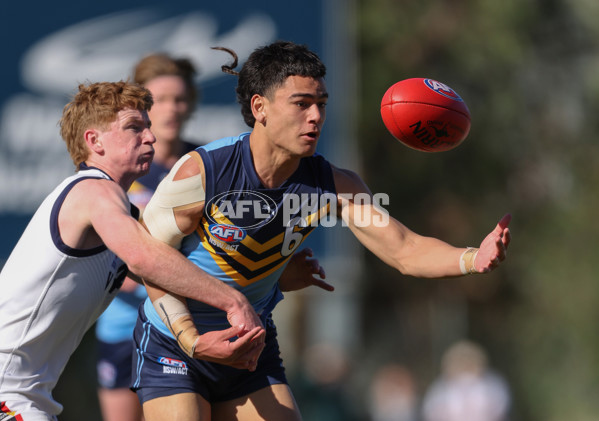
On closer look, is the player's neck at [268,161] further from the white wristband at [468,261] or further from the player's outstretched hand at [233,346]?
the white wristband at [468,261]

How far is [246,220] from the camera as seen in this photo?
4789mm

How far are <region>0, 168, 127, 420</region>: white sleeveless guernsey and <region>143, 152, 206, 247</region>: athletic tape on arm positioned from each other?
271 millimetres

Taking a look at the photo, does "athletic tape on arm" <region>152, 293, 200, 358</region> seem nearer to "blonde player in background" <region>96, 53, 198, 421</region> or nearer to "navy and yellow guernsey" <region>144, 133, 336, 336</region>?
"navy and yellow guernsey" <region>144, 133, 336, 336</region>

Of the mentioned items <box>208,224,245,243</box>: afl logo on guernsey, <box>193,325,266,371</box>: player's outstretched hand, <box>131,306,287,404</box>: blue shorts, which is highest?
<box>208,224,245,243</box>: afl logo on guernsey

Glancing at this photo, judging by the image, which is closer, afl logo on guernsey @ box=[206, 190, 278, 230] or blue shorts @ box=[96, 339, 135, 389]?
afl logo on guernsey @ box=[206, 190, 278, 230]

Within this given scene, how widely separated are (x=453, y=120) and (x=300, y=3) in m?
7.21

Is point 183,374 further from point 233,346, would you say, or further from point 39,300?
point 39,300

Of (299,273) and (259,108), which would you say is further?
(299,273)

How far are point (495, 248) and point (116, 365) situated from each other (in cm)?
294

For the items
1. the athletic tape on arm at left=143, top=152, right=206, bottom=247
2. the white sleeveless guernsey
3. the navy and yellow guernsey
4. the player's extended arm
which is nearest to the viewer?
the white sleeveless guernsey

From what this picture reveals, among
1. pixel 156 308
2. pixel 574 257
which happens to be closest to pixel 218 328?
pixel 156 308

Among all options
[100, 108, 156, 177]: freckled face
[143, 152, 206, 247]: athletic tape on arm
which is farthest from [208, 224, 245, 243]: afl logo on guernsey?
[100, 108, 156, 177]: freckled face

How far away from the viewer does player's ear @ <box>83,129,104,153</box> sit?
4.85m

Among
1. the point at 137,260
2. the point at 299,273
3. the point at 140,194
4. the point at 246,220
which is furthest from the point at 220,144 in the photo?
the point at 140,194
